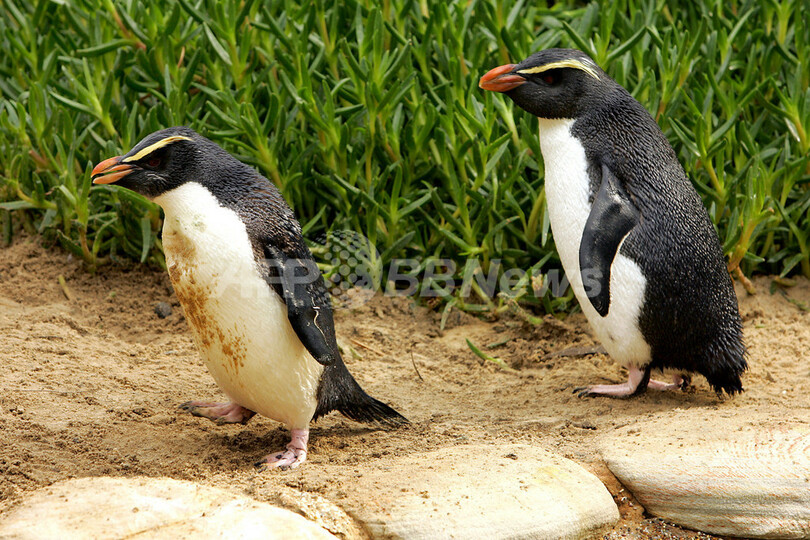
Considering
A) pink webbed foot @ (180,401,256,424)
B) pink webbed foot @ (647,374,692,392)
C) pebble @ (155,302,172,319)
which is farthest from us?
pebble @ (155,302,172,319)

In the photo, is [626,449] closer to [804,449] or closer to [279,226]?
[804,449]

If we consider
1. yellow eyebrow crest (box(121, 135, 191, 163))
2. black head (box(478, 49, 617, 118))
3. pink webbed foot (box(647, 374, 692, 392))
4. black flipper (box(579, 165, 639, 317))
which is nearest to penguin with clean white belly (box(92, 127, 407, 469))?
yellow eyebrow crest (box(121, 135, 191, 163))

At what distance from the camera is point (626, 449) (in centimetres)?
252

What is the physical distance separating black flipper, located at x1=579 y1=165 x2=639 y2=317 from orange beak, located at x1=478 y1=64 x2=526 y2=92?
17.7 inches

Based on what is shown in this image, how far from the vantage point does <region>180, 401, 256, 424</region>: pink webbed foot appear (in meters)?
2.74

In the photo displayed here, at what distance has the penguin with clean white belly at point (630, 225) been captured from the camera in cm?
290

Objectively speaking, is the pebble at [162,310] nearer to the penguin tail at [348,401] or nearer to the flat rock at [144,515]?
the penguin tail at [348,401]

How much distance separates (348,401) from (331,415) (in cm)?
37

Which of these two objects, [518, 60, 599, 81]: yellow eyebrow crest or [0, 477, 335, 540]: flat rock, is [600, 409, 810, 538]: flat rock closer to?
[0, 477, 335, 540]: flat rock

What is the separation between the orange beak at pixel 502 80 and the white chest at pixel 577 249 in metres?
0.18

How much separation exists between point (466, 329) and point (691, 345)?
3.41 ft

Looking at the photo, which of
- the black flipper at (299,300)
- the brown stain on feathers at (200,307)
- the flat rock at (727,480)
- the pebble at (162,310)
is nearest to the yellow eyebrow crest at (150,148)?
the brown stain on feathers at (200,307)

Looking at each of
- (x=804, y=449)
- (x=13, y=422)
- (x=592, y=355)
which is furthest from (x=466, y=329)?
(x=13, y=422)

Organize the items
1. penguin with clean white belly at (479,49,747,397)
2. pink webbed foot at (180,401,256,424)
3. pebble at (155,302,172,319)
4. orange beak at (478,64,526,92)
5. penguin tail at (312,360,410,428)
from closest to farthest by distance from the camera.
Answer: penguin tail at (312,360,410,428) → pink webbed foot at (180,401,256,424) → penguin with clean white belly at (479,49,747,397) → orange beak at (478,64,526,92) → pebble at (155,302,172,319)
